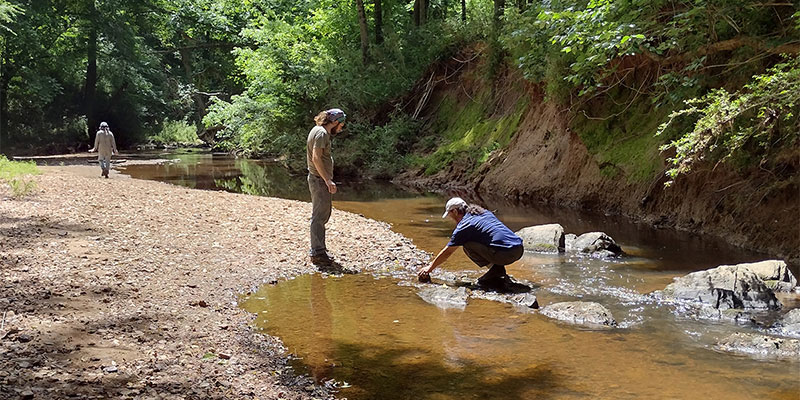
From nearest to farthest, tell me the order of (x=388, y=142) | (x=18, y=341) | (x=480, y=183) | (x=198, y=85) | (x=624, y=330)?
1. (x=18, y=341)
2. (x=624, y=330)
3. (x=480, y=183)
4. (x=388, y=142)
5. (x=198, y=85)

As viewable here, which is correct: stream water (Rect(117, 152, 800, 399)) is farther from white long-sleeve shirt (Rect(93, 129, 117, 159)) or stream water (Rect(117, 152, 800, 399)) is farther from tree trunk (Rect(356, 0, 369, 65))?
tree trunk (Rect(356, 0, 369, 65))

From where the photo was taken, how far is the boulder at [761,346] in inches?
215

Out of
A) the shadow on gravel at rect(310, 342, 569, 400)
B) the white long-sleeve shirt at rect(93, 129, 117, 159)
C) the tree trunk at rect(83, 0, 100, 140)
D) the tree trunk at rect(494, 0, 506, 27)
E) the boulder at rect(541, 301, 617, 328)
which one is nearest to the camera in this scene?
the shadow on gravel at rect(310, 342, 569, 400)

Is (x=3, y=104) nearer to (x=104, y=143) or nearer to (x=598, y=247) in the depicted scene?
(x=104, y=143)

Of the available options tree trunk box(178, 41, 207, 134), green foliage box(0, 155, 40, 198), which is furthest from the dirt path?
tree trunk box(178, 41, 207, 134)

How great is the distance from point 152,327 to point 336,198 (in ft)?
39.2

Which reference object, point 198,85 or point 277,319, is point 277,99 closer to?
point 277,319

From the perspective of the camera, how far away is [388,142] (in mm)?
24125

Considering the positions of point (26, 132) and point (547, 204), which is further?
point (26, 132)

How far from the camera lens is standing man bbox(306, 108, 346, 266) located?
8.59 meters

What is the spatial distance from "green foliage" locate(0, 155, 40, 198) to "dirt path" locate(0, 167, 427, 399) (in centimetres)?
29

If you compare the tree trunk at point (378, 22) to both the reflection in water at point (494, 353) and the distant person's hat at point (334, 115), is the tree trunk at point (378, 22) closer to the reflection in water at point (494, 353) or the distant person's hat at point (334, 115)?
the distant person's hat at point (334, 115)

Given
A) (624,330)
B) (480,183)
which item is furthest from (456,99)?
(624,330)

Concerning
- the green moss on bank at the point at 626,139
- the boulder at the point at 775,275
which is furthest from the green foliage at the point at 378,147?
the boulder at the point at 775,275
